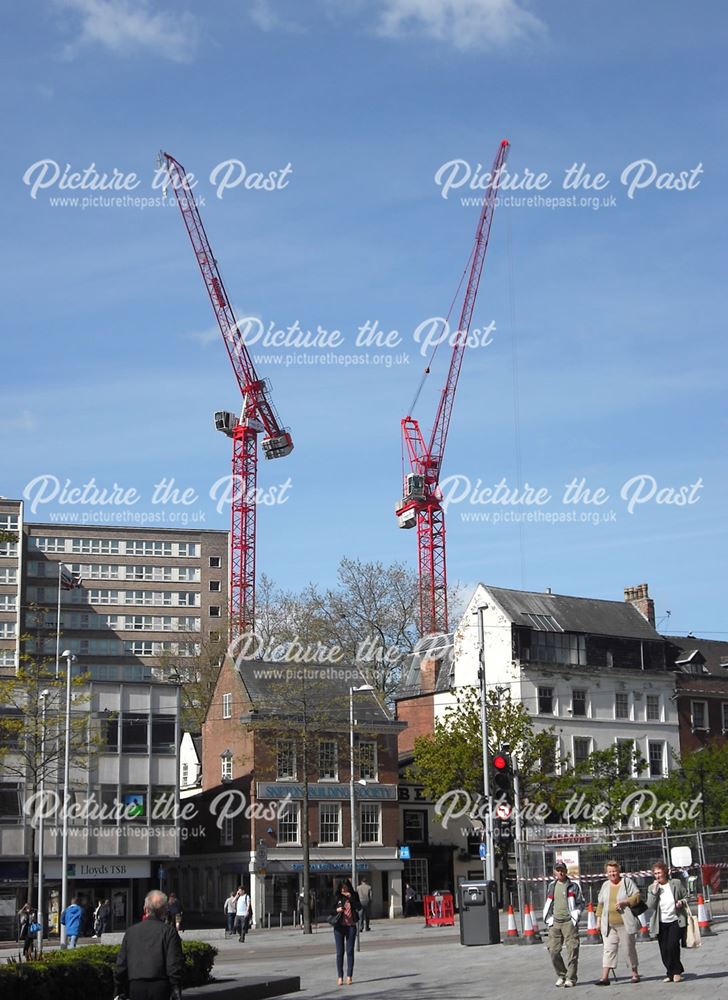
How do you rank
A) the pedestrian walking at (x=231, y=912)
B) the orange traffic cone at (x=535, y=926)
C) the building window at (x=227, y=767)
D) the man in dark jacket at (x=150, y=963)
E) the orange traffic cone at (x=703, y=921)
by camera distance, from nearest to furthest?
→ 1. the man in dark jacket at (x=150, y=963)
2. the orange traffic cone at (x=703, y=921)
3. the orange traffic cone at (x=535, y=926)
4. the pedestrian walking at (x=231, y=912)
5. the building window at (x=227, y=767)

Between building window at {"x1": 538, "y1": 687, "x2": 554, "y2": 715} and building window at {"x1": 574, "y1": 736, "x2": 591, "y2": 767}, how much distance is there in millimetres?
2026

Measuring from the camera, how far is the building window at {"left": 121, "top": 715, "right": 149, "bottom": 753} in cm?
5816

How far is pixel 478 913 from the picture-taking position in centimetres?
3103

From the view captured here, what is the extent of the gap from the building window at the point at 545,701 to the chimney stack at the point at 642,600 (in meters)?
10.3

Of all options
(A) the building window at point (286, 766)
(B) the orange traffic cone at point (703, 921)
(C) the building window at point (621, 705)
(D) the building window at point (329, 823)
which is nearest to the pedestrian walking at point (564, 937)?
(B) the orange traffic cone at point (703, 921)

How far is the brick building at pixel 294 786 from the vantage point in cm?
5716

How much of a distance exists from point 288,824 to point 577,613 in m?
20.8

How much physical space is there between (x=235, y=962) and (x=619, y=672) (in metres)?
42.5

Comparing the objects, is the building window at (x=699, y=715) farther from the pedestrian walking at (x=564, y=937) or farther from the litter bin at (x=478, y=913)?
the pedestrian walking at (x=564, y=937)

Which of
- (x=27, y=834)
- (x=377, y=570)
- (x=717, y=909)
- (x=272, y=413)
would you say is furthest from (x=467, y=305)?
(x=717, y=909)

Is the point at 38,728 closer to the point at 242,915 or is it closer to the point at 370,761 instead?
the point at 242,915

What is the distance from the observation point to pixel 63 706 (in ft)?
182

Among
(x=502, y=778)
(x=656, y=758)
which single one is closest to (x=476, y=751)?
(x=656, y=758)

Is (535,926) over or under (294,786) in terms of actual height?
under
